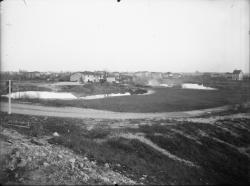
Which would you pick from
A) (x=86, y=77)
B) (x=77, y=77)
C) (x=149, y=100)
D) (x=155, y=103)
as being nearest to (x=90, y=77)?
(x=86, y=77)

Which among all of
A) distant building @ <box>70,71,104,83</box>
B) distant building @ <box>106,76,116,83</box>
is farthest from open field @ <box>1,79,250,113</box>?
distant building @ <box>70,71,104,83</box>

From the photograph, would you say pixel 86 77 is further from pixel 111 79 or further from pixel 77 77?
pixel 111 79

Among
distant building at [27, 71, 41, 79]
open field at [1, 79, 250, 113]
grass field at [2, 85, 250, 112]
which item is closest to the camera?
grass field at [2, 85, 250, 112]

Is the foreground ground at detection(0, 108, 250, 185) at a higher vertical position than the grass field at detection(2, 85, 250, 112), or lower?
lower

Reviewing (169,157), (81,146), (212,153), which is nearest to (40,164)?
(81,146)

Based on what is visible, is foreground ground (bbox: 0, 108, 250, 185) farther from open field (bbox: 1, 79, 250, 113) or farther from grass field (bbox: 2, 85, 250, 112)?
open field (bbox: 1, 79, 250, 113)

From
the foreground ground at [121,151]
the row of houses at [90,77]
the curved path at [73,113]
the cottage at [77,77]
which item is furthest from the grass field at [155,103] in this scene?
the cottage at [77,77]

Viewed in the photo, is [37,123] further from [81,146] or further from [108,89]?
[108,89]

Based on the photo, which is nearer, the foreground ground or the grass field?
the foreground ground
